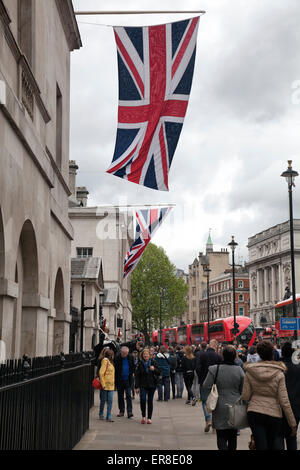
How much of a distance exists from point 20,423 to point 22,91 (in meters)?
6.63

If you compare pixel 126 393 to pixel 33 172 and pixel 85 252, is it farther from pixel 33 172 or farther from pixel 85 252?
pixel 85 252

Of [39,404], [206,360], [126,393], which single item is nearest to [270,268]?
[126,393]

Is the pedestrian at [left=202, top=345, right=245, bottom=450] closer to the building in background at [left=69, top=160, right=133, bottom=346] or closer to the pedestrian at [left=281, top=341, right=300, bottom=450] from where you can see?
the pedestrian at [left=281, top=341, right=300, bottom=450]

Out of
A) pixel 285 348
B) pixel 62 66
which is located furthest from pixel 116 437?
pixel 62 66

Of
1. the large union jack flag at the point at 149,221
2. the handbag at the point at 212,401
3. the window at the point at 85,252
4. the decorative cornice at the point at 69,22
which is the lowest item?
the handbag at the point at 212,401

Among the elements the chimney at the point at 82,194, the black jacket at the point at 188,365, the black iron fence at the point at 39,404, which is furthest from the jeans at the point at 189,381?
the chimney at the point at 82,194

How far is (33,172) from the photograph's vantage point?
444 inches

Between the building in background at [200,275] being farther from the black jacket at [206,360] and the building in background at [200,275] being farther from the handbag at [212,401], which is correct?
the handbag at [212,401]

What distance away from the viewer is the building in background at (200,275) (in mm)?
144500

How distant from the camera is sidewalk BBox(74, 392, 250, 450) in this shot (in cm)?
1070

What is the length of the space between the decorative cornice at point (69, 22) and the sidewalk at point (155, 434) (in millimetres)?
9943

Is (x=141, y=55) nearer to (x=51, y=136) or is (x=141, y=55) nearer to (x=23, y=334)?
(x=51, y=136)

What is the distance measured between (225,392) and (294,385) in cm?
123
